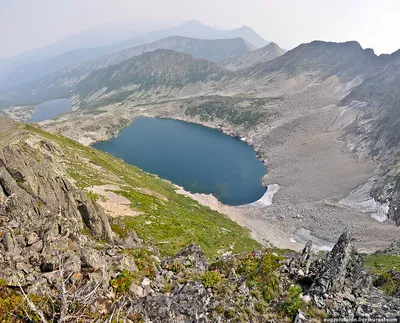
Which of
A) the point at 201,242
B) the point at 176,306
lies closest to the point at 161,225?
the point at 201,242

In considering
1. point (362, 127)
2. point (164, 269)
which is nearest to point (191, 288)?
point (164, 269)

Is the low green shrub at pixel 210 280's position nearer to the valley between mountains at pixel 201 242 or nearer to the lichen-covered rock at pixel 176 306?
the valley between mountains at pixel 201 242

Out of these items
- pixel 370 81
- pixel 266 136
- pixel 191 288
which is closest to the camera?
pixel 191 288

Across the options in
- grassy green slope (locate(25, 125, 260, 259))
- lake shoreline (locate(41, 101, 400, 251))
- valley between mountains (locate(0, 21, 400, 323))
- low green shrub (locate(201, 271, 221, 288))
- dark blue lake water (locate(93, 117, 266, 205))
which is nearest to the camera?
valley between mountains (locate(0, 21, 400, 323))

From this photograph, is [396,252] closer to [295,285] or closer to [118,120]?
[295,285]

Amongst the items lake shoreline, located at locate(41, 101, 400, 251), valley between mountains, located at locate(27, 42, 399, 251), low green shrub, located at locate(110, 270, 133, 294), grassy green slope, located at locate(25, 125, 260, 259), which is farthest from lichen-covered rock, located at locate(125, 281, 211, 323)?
valley between mountains, located at locate(27, 42, 399, 251)

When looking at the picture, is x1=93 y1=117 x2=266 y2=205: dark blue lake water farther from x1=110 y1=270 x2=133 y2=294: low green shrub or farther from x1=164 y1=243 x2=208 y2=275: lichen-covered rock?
x1=110 y1=270 x2=133 y2=294: low green shrub

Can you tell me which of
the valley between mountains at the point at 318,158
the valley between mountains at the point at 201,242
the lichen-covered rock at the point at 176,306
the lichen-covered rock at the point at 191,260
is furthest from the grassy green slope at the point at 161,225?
the valley between mountains at the point at 318,158

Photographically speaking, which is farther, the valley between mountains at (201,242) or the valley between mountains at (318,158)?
the valley between mountains at (318,158)
